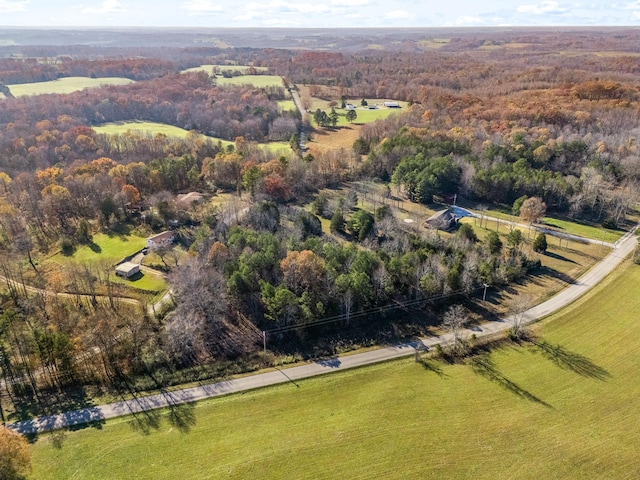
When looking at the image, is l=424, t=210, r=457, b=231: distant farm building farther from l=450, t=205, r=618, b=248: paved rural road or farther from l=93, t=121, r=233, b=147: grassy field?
l=93, t=121, r=233, b=147: grassy field

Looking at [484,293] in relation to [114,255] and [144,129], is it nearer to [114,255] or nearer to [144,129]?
[114,255]

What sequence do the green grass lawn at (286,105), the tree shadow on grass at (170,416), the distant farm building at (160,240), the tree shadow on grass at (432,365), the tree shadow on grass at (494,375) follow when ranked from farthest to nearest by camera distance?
the green grass lawn at (286,105)
the distant farm building at (160,240)
the tree shadow on grass at (432,365)
the tree shadow on grass at (494,375)
the tree shadow on grass at (170,416)

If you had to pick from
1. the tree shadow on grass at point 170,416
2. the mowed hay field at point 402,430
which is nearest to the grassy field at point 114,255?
the tree shadow on grass at point 170,416

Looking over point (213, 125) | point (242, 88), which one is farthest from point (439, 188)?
point (242, 88)

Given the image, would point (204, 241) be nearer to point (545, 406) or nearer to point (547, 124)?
point (545, 406)

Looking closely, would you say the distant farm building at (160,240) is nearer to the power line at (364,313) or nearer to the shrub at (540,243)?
the power line at (364,313)

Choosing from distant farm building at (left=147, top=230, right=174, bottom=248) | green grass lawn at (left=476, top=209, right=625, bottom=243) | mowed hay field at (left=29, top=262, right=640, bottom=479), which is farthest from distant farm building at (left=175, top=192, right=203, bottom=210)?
green grass lawn at (left=476, top=209, right=625, bottom=243)
